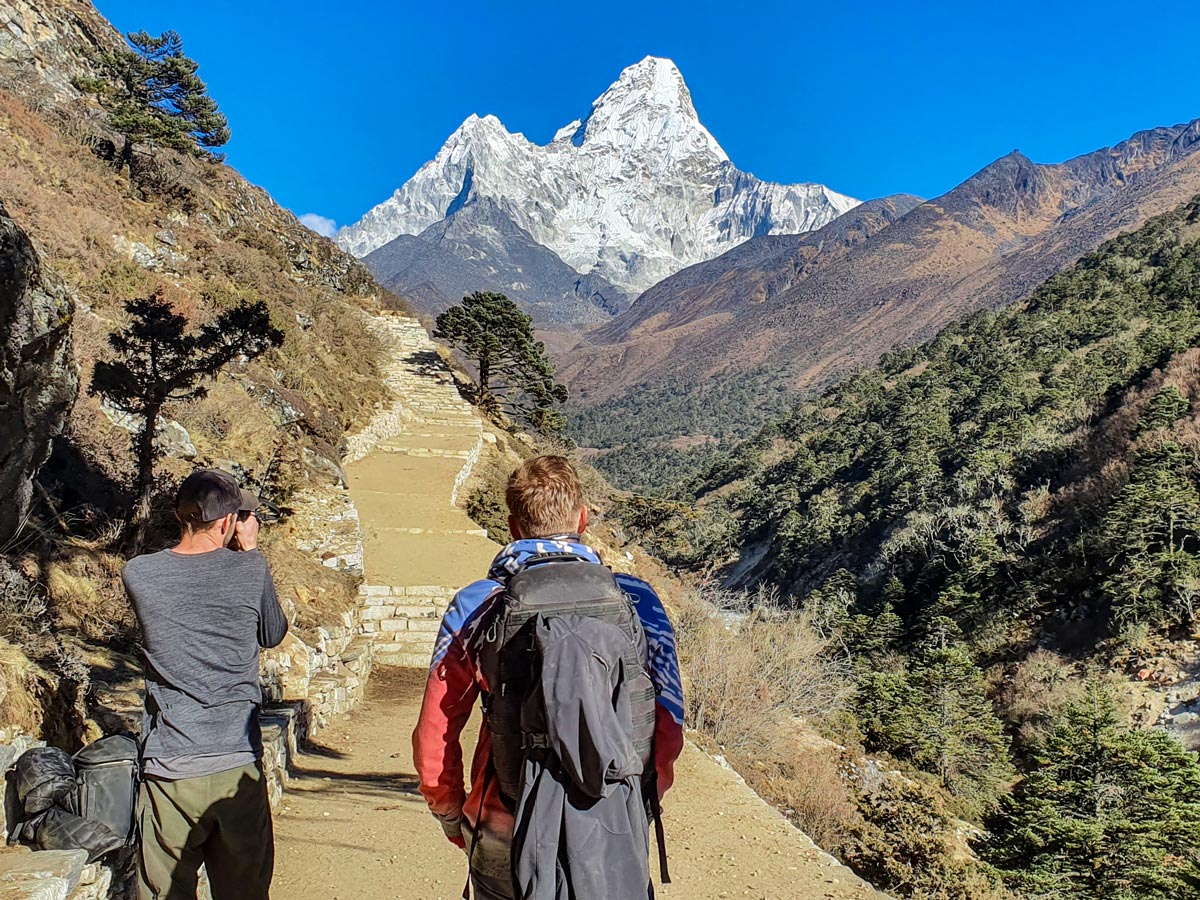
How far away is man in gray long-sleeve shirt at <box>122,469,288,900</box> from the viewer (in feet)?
7.13

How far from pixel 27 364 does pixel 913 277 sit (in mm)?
161612

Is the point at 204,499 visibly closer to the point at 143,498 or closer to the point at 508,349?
the point at 143,498

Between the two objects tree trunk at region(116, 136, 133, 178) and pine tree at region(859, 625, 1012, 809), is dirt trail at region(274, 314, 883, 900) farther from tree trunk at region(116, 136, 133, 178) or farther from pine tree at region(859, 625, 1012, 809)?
tree trunk at region(116, 136, 133, 178)

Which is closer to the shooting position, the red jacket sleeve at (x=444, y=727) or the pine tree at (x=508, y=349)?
the red jacket sleeve at (x=444, y=727)

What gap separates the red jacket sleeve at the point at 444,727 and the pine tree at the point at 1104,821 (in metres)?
7.77

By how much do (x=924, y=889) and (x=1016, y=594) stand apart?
1704cm

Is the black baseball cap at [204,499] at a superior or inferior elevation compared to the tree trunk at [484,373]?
inferior

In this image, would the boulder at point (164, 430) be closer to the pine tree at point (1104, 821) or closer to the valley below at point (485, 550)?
the valley below at point (485, 550)

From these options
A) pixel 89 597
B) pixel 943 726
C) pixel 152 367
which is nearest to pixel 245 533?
pixel 89 597

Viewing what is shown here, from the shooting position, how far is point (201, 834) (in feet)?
7.38

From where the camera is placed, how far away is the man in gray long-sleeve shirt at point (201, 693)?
2.17 meters

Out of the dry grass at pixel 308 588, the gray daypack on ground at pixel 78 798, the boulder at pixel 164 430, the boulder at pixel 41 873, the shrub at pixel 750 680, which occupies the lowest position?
the shrub at pixel 750 680

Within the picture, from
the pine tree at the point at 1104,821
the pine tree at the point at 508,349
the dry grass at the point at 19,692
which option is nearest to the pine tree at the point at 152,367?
the dry grass at the point at 19,692

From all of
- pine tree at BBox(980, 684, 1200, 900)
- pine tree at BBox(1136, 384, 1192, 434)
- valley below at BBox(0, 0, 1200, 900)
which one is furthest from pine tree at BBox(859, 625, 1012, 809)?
pine tree at BBox(1136, 384, 1192, 434)
